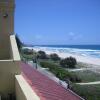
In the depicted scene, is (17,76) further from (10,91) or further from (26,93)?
(26,93)

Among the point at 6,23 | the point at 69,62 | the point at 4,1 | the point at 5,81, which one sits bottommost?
the point at 69,62

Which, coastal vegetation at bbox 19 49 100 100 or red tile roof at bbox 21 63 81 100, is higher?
red tile roof at bbox 21 63 81 100

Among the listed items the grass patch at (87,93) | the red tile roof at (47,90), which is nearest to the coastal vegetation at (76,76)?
the grass patch at (87,93)

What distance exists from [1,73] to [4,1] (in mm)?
2965

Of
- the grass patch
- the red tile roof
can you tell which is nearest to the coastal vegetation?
the grass patch

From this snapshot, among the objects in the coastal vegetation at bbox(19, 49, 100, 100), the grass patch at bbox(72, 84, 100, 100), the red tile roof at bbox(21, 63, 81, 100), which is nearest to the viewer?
the red tile roof at bbox(21, 63, 81, 100)

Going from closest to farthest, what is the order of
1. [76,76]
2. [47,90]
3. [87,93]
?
1. [47,90]
2. [87,93]
3. [76,76]

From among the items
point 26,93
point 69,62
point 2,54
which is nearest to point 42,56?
point 69,62

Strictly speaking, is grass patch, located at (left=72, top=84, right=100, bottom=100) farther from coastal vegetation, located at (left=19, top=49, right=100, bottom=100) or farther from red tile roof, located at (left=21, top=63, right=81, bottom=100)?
red tile roof, located at (left=21, top=63, right=81, bottom=100)

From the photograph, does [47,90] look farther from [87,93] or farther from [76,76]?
[76,76]

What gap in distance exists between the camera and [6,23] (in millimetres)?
8453

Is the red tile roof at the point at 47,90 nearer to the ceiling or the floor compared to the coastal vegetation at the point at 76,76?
nearer to the ceiling

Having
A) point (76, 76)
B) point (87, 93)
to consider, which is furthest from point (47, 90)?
point (76, 76)

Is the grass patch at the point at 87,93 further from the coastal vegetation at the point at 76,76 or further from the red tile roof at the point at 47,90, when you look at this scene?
the red tile roof at the point at 47,90
